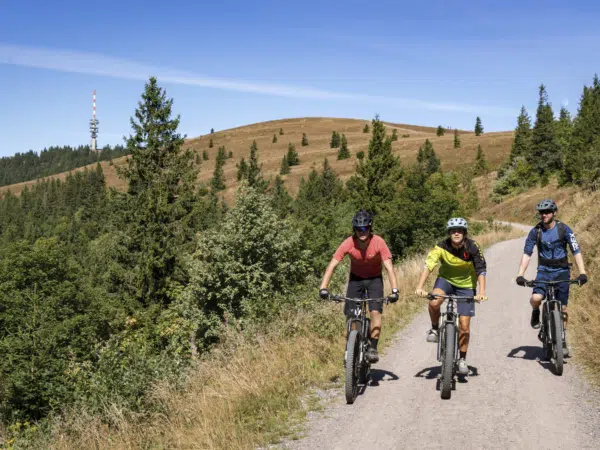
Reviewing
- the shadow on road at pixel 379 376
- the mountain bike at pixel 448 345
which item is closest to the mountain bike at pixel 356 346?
the shadow on road at pixel 379 376

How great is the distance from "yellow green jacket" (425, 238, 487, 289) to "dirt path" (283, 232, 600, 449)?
137 centimetres

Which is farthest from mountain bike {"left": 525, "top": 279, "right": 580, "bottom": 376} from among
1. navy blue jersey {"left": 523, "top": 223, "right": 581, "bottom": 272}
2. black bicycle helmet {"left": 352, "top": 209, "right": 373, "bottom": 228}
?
black bicycle helmet {"left": 352, "top": 209, "right": 373, "bottom": 228}

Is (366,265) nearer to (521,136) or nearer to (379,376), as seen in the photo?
(379,376)

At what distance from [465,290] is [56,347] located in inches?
1201

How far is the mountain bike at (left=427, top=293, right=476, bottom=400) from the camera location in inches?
243

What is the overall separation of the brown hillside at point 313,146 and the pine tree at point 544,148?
1696 centimetres

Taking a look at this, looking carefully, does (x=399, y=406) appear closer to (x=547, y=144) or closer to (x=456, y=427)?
(x=456, y=427)

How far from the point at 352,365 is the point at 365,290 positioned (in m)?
1.04

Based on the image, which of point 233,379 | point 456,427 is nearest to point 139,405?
point 233,379

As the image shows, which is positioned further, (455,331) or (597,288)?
(597,288)

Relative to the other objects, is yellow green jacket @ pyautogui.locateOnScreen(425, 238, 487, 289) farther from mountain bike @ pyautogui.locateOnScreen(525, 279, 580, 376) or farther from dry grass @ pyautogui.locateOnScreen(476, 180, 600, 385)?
dry grass @ pyautogui.locateOnScreen(476, 180, 600, 385)

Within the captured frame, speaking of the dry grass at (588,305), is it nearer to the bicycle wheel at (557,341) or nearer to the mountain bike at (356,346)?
the bicycle wheel at (557,341)

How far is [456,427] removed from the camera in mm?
5410

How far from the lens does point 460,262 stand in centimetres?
679
